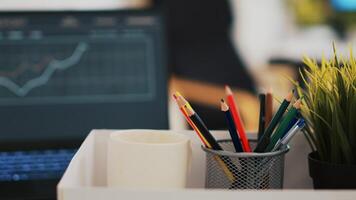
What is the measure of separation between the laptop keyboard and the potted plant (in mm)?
335

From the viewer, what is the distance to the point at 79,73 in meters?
0.78

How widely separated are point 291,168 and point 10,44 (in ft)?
1.51

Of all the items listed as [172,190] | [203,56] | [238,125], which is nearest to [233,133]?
[238,125]

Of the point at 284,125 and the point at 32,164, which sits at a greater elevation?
the point at 284,125

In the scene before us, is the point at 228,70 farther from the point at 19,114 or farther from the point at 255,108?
the point at 19,114

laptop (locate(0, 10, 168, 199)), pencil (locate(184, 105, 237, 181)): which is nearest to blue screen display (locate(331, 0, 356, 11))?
laptop (locate(0, 10, 168, 199))

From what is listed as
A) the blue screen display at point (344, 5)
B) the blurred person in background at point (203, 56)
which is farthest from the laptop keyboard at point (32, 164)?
the blue screen display at point (344, 5)

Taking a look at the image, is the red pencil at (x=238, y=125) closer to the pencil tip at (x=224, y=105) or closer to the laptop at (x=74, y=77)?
the pencil tip at (x=224, y=105)

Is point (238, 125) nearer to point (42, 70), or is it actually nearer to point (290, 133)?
point (290, 133)

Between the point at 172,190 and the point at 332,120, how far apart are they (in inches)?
6.8

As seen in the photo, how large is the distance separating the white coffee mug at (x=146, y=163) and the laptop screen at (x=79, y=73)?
12.0 inches

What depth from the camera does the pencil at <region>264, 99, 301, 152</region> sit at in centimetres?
45

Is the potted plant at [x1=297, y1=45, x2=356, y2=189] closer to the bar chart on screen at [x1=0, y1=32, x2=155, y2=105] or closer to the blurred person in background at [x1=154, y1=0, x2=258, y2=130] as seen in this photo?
the bar chart on screen at [x1=0, y1=32, x2=155, y2=105]

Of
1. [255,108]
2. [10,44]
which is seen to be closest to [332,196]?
[10,44]
